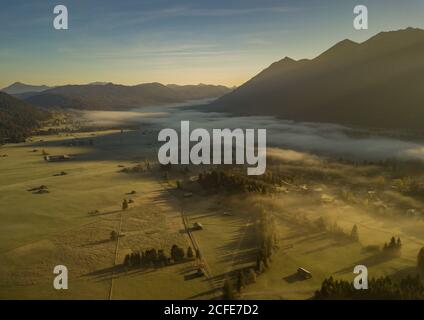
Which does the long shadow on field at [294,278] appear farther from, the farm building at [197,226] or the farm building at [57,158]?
the farm building at [57,158]

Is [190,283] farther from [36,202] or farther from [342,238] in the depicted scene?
[36,202]

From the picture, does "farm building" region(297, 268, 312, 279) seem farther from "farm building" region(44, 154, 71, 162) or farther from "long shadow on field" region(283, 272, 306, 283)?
"farm building" region(44, 154, 71, 162)

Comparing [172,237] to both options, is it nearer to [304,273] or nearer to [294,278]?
[294,278]

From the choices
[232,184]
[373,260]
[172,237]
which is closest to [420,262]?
[373,260]

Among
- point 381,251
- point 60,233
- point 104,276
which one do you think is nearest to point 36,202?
point 60,233

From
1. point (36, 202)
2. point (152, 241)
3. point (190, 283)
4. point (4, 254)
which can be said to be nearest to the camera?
point (190, 283)
